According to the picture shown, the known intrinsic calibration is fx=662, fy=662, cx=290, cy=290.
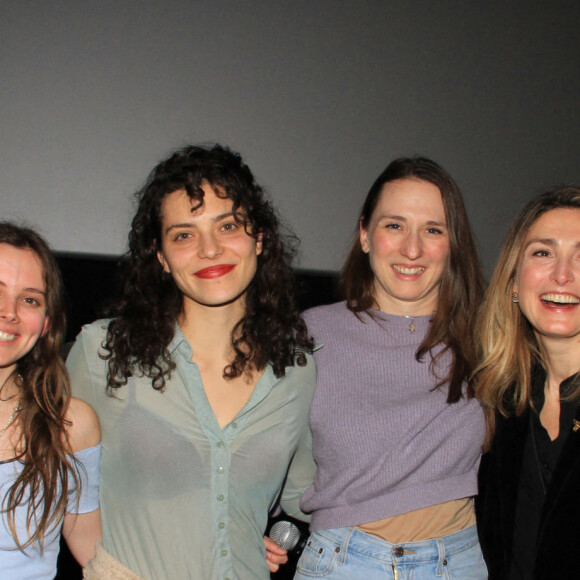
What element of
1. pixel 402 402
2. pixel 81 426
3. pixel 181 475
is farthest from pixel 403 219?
pixel 81 426

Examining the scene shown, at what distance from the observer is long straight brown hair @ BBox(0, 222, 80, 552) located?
4.82ft

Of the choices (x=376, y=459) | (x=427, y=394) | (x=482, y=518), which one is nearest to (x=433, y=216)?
(x=427, y=394)

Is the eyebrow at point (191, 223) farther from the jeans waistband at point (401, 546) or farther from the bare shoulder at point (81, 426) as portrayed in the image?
the jeans waistband at point (401, 546)

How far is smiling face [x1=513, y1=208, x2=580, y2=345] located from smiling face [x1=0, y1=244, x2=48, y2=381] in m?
1.18

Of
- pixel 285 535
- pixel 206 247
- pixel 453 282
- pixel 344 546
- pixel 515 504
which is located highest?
pixel 206 247

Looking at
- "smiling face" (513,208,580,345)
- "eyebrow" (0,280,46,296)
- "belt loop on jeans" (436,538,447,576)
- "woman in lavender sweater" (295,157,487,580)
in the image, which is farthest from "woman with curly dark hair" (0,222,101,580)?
"smiling face" (513,208,580,345)

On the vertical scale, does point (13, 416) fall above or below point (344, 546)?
above

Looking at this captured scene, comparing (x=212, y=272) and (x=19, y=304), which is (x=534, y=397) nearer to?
(x=212, y=272)

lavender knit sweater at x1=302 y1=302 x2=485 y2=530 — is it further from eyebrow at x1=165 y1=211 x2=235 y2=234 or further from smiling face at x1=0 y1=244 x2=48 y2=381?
smiling face at x1=0 y1=244 x2=48 y2=381

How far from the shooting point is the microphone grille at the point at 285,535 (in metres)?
1.82

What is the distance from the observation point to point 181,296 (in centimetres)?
184

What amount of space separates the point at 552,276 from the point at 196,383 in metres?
0.91

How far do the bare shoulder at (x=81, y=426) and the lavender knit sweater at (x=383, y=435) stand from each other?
0.57 metres

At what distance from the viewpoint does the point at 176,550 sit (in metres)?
1.57
